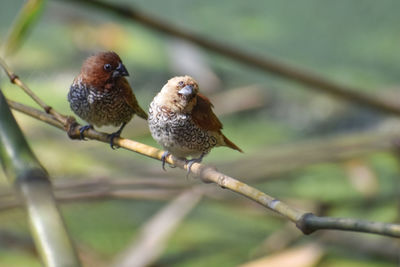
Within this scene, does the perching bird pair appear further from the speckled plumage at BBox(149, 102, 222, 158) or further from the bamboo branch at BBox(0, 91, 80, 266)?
→ the bamboo branch at BBox(0, 91, 80, 266)

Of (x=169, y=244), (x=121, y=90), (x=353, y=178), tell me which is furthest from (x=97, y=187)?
(x=353, y=178)

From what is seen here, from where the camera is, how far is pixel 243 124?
3.32 m

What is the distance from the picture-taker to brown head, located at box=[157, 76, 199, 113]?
0.72m

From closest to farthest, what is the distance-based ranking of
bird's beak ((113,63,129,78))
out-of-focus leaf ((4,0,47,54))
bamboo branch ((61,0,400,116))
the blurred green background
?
1. bird's beak ((113,63,129,78))
2. out-of-focus leaf ((4,0,47,54))
3. bamboo branch ((61,0,400,116))
4. the blurred green background

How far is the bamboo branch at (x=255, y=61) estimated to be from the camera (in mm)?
1826

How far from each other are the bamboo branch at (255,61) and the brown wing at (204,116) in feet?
2.94

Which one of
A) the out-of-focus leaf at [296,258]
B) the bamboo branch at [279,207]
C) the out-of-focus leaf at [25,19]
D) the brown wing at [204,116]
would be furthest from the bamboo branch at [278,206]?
the out-of-focus leaf at [296,258]

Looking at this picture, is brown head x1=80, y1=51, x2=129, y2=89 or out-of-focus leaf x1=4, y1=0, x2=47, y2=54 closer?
brown head x1=80, y1=51, x2=129, y2=89

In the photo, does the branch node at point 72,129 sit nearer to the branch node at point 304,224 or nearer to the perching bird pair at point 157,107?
the perching bird pair at point 157,107

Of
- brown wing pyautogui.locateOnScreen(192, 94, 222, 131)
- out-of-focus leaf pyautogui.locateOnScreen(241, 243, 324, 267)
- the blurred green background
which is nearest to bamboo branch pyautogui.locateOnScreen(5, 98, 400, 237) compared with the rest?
brown wing pyautogui.locateOnScreen(192, 94, 222, 131)

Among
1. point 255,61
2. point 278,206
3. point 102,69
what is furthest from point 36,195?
point 255,61

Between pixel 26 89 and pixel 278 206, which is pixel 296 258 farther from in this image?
pixel 278 206

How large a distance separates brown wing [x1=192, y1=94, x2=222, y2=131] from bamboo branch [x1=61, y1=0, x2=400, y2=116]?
35.3 inches

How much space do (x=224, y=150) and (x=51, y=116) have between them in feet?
7.22
